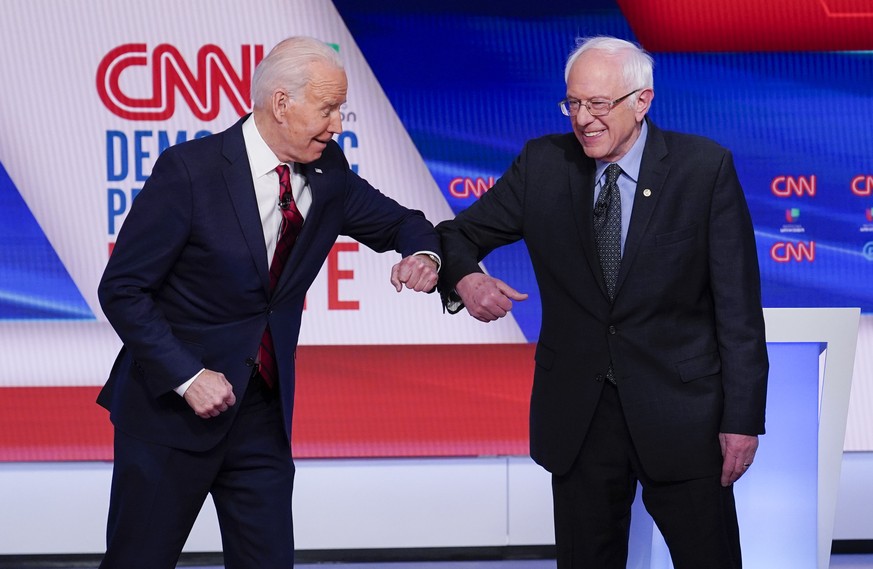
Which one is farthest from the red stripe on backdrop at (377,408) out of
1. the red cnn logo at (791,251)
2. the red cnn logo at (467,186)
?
the red cnn logo at (791,251)

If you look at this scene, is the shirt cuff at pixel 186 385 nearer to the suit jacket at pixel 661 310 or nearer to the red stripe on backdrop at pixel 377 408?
the suit jacket at pixel 661 310

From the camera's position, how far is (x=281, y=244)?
2.17m

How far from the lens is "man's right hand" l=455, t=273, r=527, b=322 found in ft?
7.03

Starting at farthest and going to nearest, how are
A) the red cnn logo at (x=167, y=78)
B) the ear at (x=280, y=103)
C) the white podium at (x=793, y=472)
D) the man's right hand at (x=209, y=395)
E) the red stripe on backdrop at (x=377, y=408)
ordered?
the red stripe on backdrop at (x=377, y=408) < the red cnn logo at (x=167, y=78) < the white podium at (x=793, y=472) < the ear at (x=280, y=103) < the man's right hand at (x=209, y=395)

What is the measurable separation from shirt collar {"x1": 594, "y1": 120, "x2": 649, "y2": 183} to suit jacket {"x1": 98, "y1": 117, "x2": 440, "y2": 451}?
0.41 meters

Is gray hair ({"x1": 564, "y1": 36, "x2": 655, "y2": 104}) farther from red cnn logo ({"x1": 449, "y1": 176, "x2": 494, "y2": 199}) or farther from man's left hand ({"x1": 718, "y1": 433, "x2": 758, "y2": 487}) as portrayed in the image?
red cnn logo ({"x1": 449, "y1": 176, "x2": 494, "y2": 199})

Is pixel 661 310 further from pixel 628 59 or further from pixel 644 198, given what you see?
pixel 628 59

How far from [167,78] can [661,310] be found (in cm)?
218

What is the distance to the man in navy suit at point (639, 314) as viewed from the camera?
84.3 inches

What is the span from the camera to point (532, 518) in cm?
385

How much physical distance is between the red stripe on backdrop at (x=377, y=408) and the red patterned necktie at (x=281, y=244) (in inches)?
62.9

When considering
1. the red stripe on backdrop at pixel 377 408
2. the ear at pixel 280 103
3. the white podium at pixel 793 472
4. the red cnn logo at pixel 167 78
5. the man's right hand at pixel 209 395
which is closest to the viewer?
the man's right hand at pixel 209 395

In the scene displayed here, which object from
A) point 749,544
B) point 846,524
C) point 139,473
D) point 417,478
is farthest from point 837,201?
point 139,473

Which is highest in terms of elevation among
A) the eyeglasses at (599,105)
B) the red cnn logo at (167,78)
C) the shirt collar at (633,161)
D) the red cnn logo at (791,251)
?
the red cnn logo at (167,78)
